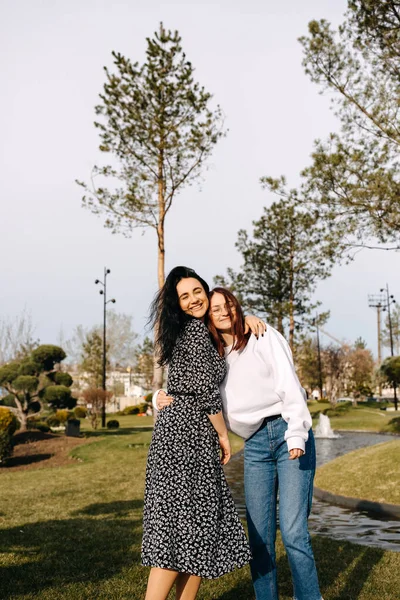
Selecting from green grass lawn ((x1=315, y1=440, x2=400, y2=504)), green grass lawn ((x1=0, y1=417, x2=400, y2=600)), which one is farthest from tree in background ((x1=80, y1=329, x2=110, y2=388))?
green grass lawn ((x1=315, y1=440, x2=400, y2=504))

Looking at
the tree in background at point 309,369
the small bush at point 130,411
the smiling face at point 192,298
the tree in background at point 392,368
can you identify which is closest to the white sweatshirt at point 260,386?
the smiling face at point 192,298

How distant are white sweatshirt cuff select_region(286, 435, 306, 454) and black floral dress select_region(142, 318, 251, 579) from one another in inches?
17.1

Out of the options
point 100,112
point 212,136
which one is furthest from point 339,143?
point 100,112

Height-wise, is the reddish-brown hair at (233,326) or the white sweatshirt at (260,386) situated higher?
the reddish-brown hair at (233,326)

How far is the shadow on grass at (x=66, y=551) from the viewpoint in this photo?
5676 mm

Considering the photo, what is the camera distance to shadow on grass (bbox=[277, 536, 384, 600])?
5438mm

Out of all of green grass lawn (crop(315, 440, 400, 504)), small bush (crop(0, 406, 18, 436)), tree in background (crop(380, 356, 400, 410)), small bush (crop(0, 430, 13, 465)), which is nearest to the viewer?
green grass lawn (crop(315, 440, 400, 504))

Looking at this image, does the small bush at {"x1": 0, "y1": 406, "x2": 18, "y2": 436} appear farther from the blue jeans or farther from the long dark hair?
the blue jeans

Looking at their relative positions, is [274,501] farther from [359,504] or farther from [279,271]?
[279,271]

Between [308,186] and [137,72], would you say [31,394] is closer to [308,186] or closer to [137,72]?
[137,72]

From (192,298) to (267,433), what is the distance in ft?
3.10

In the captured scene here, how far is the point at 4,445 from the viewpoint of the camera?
19516 millimetres

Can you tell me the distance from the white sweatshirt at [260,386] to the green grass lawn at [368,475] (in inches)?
281

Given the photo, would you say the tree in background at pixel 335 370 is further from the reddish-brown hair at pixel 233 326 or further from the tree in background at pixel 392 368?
the reddish-brown hair at pixel 233 326
